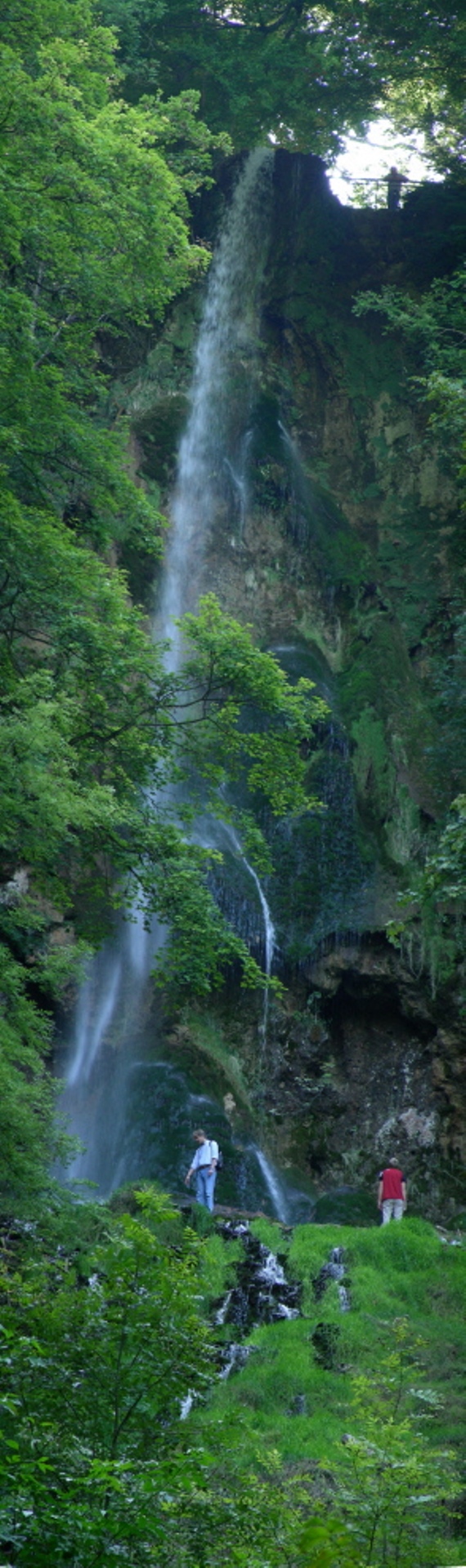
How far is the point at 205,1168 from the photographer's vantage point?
12656 mm

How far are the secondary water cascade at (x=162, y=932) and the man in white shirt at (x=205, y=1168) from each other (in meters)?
1.23

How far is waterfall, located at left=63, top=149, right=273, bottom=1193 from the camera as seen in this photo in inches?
609

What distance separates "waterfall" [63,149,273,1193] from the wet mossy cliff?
20 centimetres

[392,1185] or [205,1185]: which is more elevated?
[392,1185]

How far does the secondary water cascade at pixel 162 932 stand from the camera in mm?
15000

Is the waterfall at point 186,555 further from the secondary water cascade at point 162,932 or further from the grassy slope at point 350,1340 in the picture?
the grassy slope at point 350,1340

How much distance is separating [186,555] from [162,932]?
A: 6957 mm

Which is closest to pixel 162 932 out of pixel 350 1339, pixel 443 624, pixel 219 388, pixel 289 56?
pixel 443 624

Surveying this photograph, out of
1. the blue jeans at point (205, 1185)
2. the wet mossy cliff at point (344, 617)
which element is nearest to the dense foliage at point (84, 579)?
the blue jeans at point (205, 1185)

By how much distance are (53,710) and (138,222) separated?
278 inches

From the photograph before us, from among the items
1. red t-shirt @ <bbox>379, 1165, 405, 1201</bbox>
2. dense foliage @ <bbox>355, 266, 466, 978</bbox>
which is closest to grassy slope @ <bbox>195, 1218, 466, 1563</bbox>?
red t-shirt @ <bbox>379, 1165, 405, 1201</bbox>

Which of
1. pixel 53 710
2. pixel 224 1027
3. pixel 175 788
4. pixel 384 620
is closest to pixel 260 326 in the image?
pixel 384 620

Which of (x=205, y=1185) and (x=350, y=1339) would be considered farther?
(x=205, y=1185)

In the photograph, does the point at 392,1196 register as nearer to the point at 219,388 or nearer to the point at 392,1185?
the point at 392,1185
